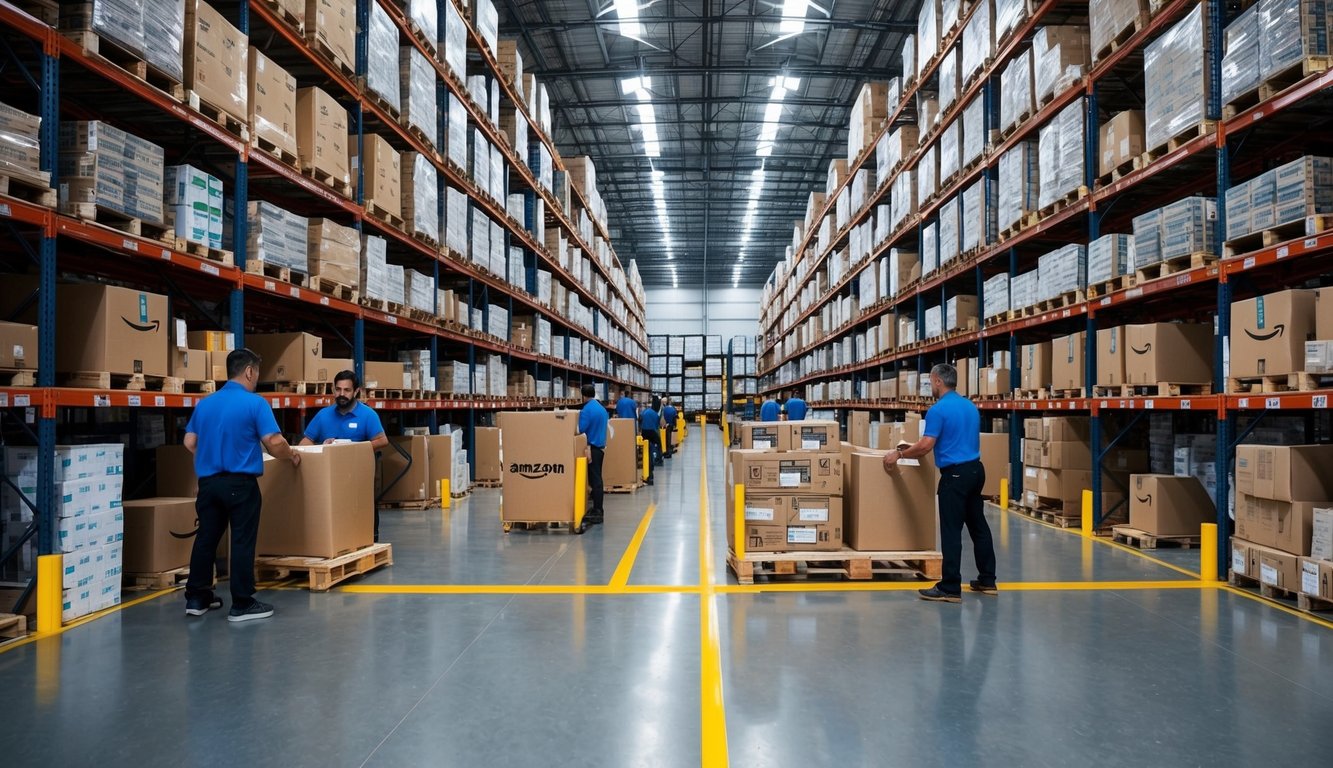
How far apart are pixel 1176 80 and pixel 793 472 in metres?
4.54

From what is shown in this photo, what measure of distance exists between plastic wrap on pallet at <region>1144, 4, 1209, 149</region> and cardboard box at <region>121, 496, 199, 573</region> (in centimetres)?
809

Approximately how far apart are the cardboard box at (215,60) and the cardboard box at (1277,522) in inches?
315

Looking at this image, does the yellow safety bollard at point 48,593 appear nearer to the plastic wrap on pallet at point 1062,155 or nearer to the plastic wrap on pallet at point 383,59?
the plastic wrap on pallet at point 383,59

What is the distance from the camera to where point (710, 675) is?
11.5ft

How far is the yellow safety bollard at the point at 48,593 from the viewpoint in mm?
4129

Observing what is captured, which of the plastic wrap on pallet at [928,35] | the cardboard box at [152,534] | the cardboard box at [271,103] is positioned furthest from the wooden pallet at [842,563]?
the plastic wrap on pallet at [928,35]

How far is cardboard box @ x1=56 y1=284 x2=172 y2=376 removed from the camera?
182 inches

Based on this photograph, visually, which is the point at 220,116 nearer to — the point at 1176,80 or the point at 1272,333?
the point at 1176,80

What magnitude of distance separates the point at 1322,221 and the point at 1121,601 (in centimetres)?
275

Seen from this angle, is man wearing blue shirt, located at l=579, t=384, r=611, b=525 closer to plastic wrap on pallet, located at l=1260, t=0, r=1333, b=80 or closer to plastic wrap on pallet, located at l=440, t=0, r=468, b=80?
plastic wrap on pallet, located at l=440, t=0, r=468, b=80

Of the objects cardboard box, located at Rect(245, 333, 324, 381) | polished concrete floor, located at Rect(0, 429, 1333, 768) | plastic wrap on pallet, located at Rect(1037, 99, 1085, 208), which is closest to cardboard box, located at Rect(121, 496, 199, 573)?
polished concrete floor, located at Rect(0, 429, 1333, 768)

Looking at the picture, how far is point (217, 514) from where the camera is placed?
4430 mm

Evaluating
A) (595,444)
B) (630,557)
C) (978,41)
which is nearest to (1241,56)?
(978,41)

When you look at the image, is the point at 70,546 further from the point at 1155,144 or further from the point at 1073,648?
the point at 1155,144
